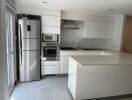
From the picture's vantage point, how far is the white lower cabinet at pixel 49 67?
156 inches

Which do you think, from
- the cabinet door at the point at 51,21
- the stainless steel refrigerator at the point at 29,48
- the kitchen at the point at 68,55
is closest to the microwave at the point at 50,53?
the kitchen at the point at 68,55

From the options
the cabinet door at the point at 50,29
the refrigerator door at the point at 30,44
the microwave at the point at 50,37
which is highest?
the cabinet door at the point at 50,29

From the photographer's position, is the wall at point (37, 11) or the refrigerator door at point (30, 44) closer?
the refrigerator door at point (30, 44)

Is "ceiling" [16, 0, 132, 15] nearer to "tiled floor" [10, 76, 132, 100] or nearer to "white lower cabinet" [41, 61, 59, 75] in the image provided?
"white lower cabinet" [41, 61, 59, 75]

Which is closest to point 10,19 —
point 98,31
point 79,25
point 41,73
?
point 41,73

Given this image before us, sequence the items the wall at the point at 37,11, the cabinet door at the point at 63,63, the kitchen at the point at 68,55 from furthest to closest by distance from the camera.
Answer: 1. the cabinet door at the point at 63,63
2. the wall at the point at 37,11
3. the kitchen at the point at 68,55

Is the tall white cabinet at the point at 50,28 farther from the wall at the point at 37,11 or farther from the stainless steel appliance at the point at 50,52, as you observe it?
the stainless steel appliance at the point at 50,52

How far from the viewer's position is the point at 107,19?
4578 mm

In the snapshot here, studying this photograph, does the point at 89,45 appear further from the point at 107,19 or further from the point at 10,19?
the point at 10,19

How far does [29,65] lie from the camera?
3.59 metres

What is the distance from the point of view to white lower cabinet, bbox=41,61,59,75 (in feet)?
13.0

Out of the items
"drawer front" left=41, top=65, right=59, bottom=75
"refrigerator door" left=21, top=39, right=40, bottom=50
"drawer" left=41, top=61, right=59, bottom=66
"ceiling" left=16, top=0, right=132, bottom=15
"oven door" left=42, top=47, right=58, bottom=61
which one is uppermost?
"ceiling" left=16, top=0, right=132, bottom=15

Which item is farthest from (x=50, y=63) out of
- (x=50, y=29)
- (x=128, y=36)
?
(x=128, y=36)

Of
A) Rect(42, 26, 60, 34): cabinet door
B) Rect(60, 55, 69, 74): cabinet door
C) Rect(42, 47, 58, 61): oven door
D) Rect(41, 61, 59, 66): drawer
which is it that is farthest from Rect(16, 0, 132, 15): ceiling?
Rect(41, 61, 59, 66): drawer
